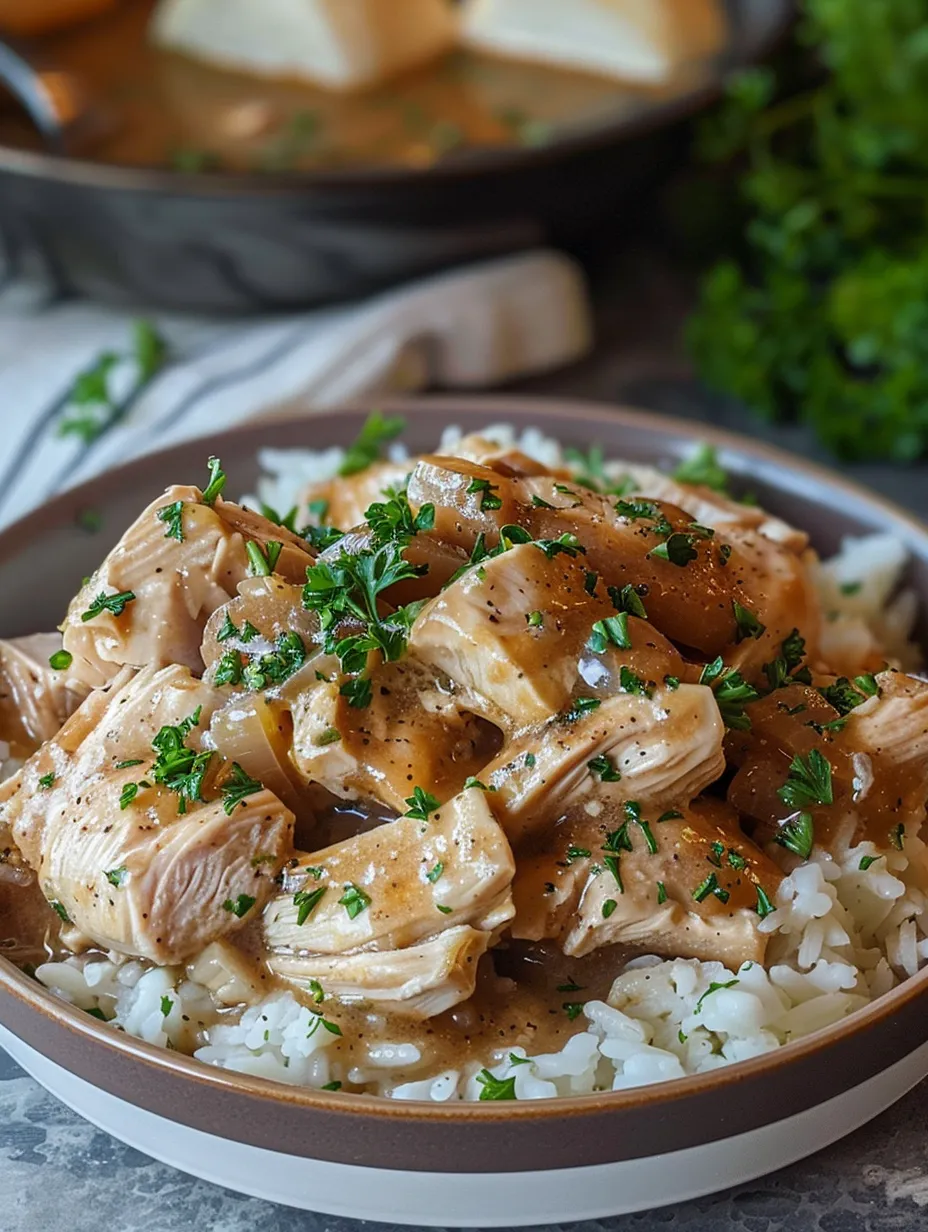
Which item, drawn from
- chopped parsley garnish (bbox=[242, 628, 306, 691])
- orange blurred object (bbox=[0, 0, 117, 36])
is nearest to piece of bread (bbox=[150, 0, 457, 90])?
orange blurred object (bbox=[0, 0, 117, 36])

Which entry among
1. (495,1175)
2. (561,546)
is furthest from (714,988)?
(561,546)

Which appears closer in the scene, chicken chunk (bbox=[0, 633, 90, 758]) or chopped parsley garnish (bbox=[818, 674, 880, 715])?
chopped parsley garnish (bbox=[818, 674, 880, 715])

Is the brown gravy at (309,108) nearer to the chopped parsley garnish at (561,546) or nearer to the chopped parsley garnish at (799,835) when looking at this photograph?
the chopped parsley garnish at (561,546)

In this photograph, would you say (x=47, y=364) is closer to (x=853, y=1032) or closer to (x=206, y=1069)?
(x=206, y=1069)

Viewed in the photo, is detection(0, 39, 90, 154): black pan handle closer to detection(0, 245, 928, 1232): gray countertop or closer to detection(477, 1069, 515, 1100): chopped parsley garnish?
detection(0, 245, 928, 1232): gray countertop

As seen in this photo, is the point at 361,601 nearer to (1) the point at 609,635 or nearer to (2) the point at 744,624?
(1) the point at 609,635

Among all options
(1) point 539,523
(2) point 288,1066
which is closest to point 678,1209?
(2) point 288,1066

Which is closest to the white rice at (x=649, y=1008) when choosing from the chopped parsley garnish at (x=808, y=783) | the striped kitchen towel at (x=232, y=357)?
the chopped parsley garnish at (x=808, y=783)
